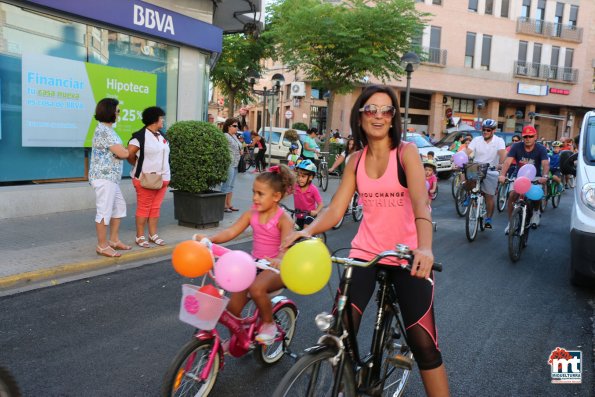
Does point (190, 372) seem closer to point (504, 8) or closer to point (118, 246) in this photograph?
point (118, 246)

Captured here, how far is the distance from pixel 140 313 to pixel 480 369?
3.00 meters

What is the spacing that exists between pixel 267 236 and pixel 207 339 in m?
0.87

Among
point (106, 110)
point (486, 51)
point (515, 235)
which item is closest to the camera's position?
point (106, 110)

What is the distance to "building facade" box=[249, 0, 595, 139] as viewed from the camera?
37375 millimetres

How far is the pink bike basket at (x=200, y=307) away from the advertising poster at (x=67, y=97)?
7.19 metres

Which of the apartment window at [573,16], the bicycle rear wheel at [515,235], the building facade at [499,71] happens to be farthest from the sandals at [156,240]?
the apartment window at [573,16]

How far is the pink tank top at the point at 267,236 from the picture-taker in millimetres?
3451

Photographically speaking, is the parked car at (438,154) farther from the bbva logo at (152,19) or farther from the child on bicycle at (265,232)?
the child on bicycle at (265,232)

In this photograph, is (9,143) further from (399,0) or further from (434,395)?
(399,0)

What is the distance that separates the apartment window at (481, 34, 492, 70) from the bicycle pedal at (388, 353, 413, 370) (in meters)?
40.6

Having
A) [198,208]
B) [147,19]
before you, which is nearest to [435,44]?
[147,19]

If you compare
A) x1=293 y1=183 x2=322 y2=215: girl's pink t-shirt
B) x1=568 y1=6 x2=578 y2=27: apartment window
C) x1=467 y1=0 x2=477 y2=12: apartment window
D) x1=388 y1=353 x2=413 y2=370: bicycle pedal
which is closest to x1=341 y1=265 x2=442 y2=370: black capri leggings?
x1=388 y1=353 x2=413 y2=370: bicycle pedal

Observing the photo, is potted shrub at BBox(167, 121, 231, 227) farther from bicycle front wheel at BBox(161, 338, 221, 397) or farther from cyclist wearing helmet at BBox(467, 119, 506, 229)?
bicycle front wheel at BBox(161, 338, 221, 397)

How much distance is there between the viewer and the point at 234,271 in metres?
2.56
